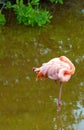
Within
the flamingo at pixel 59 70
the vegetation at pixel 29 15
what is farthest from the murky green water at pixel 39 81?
the flamingo at pixel 59 70

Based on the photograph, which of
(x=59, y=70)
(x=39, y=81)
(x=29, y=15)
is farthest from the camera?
(x=29, y=15)

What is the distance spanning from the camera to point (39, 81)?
6.58 meters

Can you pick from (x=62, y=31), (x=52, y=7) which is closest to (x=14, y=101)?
(x=62, y=31)

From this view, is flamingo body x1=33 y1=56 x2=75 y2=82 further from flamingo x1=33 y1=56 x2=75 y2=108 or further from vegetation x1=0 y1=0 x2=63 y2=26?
vegetation x1=0 y1=0 x2=63 y2=26

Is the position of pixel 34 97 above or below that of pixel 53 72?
below

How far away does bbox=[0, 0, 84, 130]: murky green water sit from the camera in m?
5.70

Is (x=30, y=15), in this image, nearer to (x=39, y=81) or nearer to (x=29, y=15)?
(x=29, y=15)

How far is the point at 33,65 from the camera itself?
7.03m

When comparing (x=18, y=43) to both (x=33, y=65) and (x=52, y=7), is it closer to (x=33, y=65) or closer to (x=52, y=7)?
(x=33, y=65)

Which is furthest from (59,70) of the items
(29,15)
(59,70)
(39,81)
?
(29,15)

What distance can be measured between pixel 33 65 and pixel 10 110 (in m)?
1.31

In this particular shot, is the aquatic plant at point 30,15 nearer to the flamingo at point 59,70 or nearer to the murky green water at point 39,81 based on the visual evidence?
the murky green water at point 39,81

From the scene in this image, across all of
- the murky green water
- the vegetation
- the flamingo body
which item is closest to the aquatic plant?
the vegetation

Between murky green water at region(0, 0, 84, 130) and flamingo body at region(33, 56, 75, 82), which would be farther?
flamingo body at region(33, 56, 75, 82)
